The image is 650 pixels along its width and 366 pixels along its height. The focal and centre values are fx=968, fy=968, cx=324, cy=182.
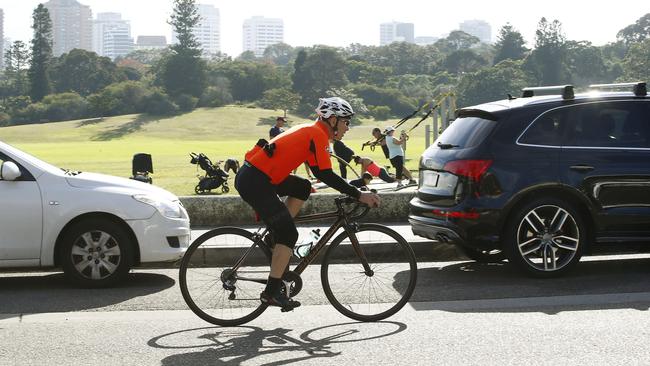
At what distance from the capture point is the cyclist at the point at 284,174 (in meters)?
6.49

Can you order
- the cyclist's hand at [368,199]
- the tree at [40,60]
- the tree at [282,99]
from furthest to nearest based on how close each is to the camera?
the tree at [40,60], the tree at [282,99], the cyclist's hand at [368,199]

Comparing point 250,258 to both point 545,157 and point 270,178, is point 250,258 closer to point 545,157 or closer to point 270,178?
point 270,178

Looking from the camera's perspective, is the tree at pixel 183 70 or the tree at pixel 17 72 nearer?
the tree at pixel 183 70

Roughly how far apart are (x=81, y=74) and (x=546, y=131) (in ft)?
485

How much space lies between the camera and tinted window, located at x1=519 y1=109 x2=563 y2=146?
8586 mm

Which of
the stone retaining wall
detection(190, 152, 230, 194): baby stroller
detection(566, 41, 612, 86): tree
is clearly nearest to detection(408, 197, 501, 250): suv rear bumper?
the stone retaining wall

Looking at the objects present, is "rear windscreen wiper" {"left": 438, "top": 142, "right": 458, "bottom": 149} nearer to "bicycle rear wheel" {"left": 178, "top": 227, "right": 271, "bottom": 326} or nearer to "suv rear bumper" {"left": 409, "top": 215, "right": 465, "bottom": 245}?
"suv rear bumper" {"left": 409, "top": 215, "right": 465, "bottom": 245}

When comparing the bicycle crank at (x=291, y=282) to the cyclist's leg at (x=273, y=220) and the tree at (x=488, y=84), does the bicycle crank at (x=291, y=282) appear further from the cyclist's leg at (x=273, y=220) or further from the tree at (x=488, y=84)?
the tree at (x=488, y=84)

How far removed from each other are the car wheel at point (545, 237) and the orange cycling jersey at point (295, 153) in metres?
2.56

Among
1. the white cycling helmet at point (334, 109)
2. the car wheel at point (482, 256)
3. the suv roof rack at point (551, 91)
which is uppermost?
the suv roof rack at point (551, 91)

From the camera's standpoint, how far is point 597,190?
8.59 metres

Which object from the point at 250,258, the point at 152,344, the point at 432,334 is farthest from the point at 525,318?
the point at 152,344

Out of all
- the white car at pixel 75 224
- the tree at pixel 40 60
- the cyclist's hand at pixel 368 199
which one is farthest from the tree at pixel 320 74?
the cyclist's hand at pixel 368 199

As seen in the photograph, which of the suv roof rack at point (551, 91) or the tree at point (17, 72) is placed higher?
the tree at point (17, 72)
